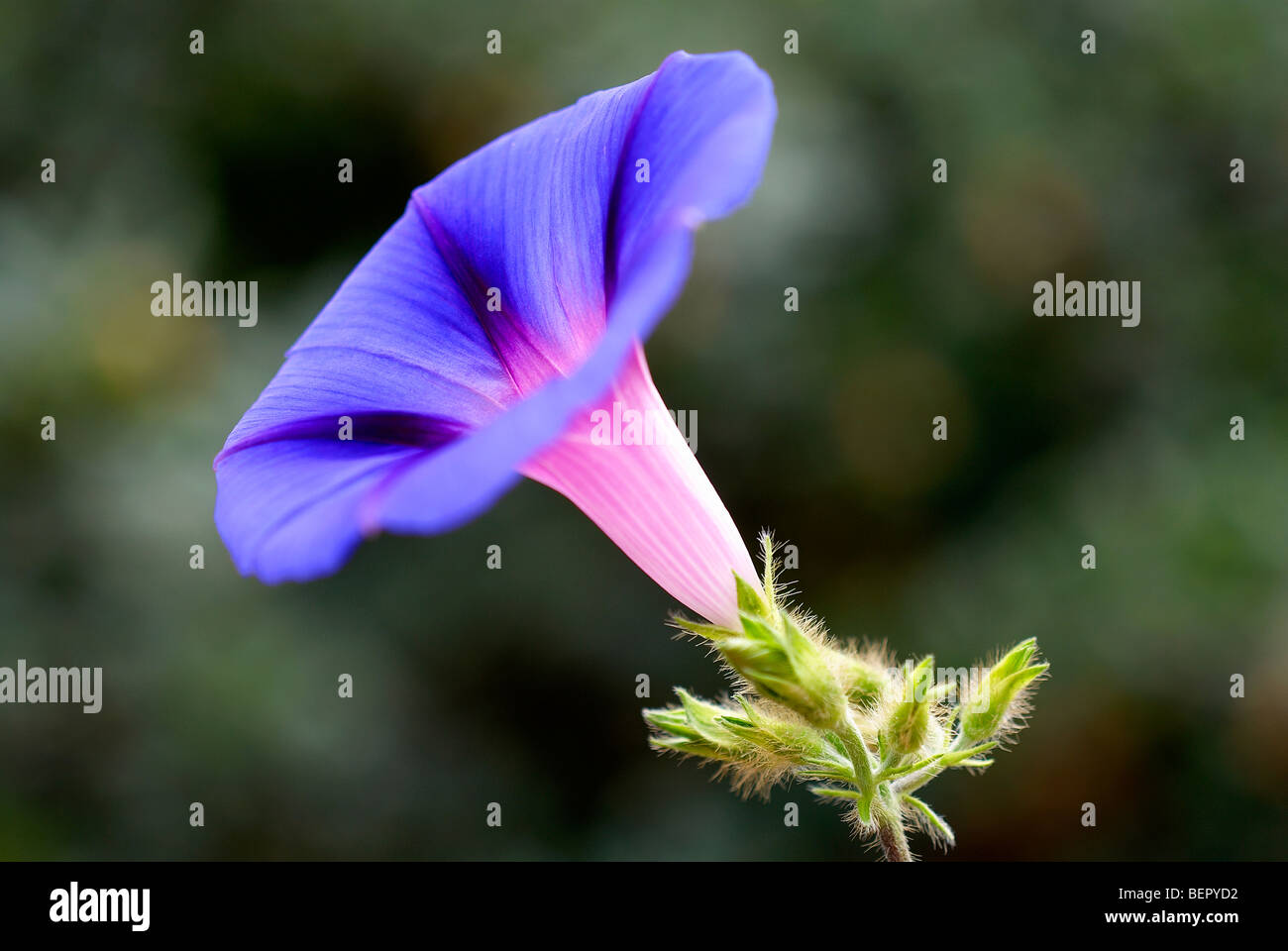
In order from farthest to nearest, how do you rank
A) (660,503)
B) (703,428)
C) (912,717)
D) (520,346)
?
1. (703,428)
2. (520,346)
3. (660,503)
4. (912,717)

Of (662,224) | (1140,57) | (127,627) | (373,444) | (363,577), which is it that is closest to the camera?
(662,224)

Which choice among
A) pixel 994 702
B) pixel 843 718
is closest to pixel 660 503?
pixel 843 718

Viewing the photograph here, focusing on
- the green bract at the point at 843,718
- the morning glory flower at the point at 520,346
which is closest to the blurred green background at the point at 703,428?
the morning glory flower at the point at 520,346

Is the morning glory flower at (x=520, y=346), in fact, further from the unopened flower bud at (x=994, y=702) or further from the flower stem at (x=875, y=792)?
the unopened flower bud at (x=994, y=702)

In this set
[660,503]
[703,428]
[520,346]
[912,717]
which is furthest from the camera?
[703,428]

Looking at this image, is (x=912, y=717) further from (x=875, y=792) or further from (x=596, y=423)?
(x=596, y=423)

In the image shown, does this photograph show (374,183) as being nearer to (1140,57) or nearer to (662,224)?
(1140,57)
